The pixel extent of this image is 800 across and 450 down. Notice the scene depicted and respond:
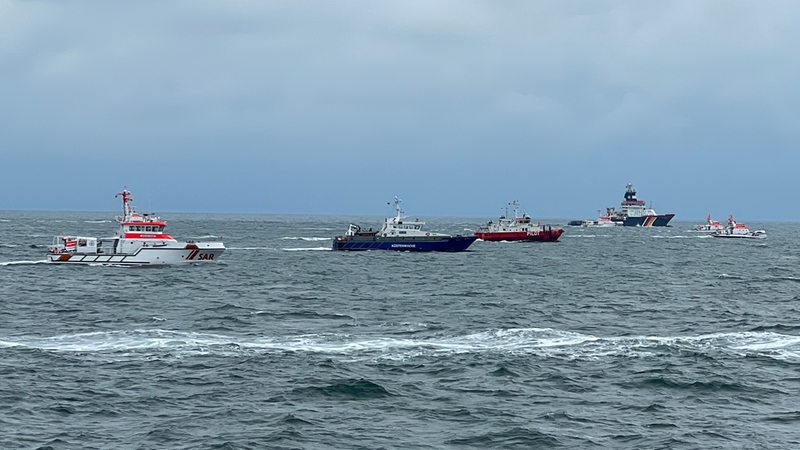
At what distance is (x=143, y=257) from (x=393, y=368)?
54187 mm

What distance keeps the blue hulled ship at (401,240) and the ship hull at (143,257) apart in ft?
124

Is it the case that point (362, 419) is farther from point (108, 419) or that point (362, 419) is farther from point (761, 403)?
point (761, 403)

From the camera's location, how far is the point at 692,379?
31.2m

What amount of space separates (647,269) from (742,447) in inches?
2862

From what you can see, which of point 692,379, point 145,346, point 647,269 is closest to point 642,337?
point 692,379

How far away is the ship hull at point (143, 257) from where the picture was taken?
8100cm

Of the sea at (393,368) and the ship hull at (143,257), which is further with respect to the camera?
the ship hull at (143,257)

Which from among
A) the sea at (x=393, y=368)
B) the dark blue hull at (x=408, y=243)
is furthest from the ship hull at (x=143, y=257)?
the dark blue hull at (x=408, y=243)

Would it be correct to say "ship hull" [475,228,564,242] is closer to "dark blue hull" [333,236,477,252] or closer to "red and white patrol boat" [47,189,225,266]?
"dark blue hull" [333,236,477,252]

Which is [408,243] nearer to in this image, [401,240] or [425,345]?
[401,240]

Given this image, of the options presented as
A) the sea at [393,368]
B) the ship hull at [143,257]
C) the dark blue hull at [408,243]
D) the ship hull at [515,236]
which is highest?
the ship hull at [515,236]

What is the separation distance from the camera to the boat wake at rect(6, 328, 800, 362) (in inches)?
1414

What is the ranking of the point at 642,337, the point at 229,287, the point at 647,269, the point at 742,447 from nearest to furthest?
1. the point at 742,447
2. the point at 642,337
3. the point at 229,287
4. the point at 647,269

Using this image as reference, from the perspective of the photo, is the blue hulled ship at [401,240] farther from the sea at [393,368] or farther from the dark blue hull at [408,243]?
the sea at [393,368]
